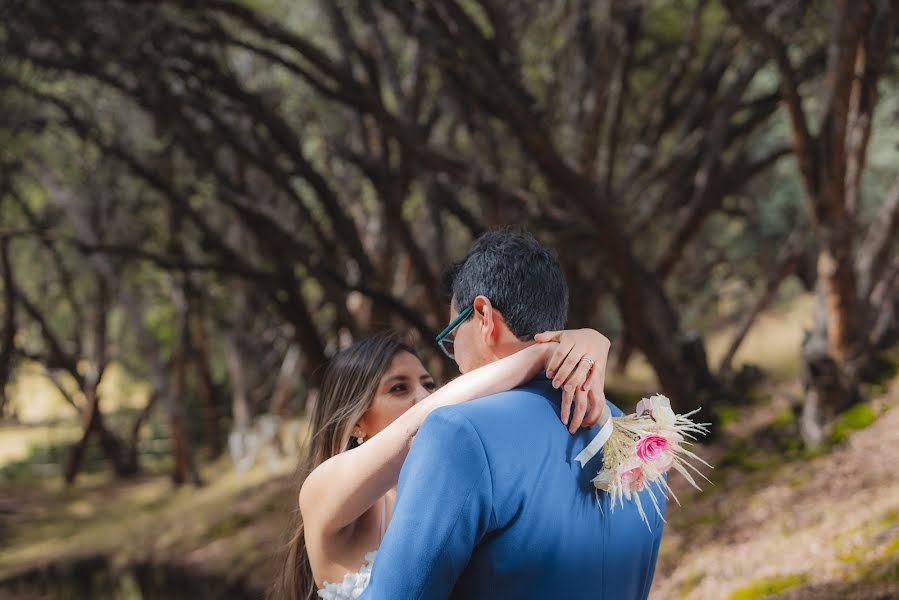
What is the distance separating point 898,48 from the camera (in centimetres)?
1128

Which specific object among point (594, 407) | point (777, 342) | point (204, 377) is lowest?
point (777, 342)

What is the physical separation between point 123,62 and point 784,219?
17.4 metres

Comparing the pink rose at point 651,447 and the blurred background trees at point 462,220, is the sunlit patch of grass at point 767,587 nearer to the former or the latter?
the blurred background trees at point 462,220

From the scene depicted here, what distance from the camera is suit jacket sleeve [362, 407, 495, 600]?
1.77 metres

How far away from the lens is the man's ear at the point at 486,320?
7.08 ft

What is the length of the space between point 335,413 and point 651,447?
1.15 metres

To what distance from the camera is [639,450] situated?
2109 mm

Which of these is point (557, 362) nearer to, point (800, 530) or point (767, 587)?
point (767, 587)

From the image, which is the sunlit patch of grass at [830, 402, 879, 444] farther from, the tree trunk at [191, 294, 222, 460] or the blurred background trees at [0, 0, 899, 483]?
the tree trunk at [191, 294, 222, 460]

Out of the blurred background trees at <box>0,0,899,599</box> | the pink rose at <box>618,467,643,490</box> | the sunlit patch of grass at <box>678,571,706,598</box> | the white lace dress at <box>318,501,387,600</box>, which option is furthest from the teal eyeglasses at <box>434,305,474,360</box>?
the sunlit patch of grass at <box>678,571,706,598</box>

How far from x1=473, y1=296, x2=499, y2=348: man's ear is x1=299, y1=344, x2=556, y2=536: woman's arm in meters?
0.12

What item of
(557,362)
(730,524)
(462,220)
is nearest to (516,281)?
(557,362)

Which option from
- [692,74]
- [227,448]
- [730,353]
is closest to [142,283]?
[227,448]

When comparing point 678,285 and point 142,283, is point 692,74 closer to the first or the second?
point 678,285
